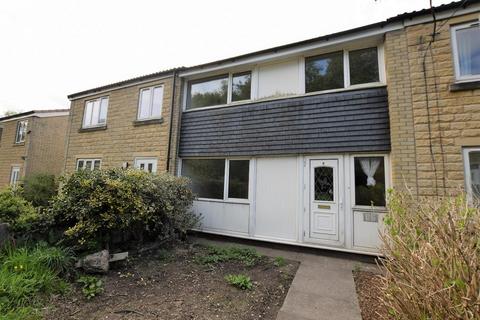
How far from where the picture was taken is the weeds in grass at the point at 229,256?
17.2ft

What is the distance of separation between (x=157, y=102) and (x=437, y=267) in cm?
924

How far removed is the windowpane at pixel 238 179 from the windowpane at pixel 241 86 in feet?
7.32

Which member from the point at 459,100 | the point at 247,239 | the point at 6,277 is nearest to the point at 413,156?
the point at 459,100

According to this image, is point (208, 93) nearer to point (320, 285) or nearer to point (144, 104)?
point (144, 104)

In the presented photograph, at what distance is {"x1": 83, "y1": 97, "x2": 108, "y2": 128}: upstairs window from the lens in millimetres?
10555

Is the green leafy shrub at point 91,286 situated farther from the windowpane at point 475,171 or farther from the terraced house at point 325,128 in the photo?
the windowpane at point 475,171

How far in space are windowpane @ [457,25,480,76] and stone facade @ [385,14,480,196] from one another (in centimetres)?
20

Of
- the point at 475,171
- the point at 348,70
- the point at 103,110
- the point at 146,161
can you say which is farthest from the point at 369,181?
the point at 103,110

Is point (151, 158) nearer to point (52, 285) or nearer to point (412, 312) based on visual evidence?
point (52, 285)

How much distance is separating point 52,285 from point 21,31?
408 inches

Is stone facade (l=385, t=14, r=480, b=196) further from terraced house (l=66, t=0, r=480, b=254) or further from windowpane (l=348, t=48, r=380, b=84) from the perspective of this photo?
windowpane (l=348, t=48, r=380, b=84)

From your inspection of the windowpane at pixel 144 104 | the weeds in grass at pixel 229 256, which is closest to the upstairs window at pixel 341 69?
the weeds in grass at pixel 229 256

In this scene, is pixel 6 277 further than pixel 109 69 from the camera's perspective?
No

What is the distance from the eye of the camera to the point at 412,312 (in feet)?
6.54
